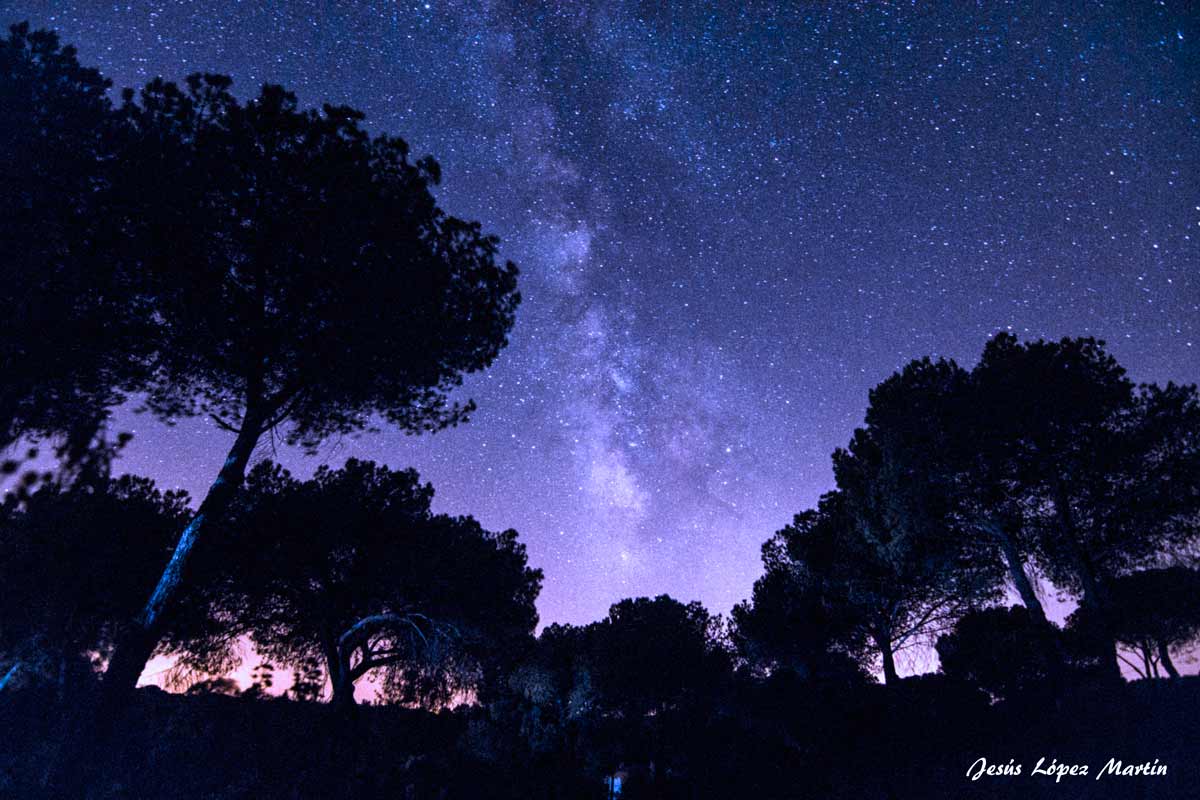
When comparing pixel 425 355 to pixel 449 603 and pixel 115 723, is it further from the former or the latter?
pixel 449 603

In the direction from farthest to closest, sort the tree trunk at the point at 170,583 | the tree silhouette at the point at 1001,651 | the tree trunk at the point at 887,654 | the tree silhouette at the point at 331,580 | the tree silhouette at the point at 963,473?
1. the tree trunk at the point at 887,654
2. the tree silhouette at the point at 331,580
3. the tree silhouette at the point at 963,473
4. the tree silhouette at the point at 1001,651
5. the tree trunk at the point at 170,583

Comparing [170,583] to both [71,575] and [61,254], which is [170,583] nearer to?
[61,254]

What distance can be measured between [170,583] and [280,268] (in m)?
6.29

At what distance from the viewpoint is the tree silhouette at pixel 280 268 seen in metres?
9.40

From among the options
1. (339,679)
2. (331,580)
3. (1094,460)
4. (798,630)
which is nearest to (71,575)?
(331,580)

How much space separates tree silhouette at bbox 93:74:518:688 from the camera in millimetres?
9398

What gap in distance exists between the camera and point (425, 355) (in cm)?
1202

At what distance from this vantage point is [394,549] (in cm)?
2077

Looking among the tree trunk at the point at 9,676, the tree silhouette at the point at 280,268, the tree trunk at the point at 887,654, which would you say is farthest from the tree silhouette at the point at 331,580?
the tree trunk at the point at 887,654

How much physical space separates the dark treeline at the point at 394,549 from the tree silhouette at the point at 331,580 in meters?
0.13

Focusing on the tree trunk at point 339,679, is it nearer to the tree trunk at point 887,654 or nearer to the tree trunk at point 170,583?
the tree trunk at point 170,583

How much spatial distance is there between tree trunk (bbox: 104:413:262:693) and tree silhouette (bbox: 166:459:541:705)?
10669 millimetres

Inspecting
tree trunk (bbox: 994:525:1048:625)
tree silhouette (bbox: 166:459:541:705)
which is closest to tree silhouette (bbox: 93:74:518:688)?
tree silhouette (bbox: 166:459:541:705)

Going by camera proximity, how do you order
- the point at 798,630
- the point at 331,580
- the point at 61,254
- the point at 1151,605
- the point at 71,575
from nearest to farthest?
the point at 61,254
the point at 71,575
the point at 331,580
the point at 1151,605
the point at 798,630
